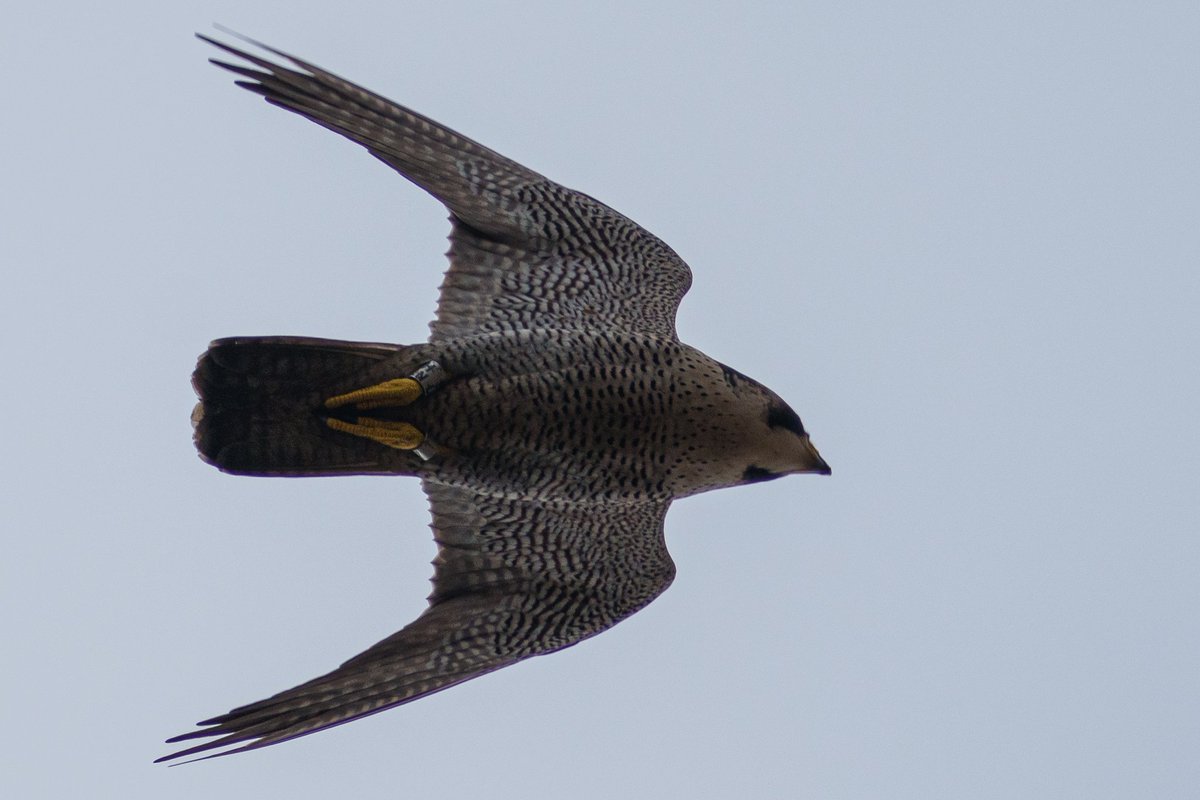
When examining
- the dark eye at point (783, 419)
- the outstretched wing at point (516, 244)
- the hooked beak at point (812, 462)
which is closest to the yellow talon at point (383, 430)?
the outstretched wing at point (516, 244)

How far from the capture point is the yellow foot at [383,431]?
346 inches

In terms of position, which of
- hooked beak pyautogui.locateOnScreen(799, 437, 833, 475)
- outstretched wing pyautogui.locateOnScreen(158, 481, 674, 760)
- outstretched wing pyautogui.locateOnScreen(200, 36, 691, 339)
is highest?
outstretched wing pyautogui.locateOnScreen(200, 36, 691, 339)

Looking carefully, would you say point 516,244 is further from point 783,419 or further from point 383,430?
point 783,419

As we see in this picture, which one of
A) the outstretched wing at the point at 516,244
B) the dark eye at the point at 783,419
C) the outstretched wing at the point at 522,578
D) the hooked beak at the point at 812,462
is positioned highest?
the outstretched wing at the point at 516,244

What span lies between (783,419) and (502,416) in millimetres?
1701

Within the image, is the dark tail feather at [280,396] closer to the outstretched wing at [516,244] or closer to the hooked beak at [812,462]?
the outstretched wing at [516,244]

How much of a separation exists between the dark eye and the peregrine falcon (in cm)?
2

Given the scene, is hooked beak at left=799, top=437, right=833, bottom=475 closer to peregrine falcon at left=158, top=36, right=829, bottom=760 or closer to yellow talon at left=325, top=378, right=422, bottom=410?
peregrine falcon at left=158, top=36, right=829, bottom=760

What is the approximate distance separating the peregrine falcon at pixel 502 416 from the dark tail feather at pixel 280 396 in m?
0.01

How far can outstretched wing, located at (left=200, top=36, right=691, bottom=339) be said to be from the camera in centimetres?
937

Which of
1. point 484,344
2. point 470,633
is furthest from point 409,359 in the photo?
point 470,633

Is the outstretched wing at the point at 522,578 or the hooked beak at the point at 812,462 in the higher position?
the hooked beak at the point at 812,462

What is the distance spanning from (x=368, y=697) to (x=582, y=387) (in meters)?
2.16

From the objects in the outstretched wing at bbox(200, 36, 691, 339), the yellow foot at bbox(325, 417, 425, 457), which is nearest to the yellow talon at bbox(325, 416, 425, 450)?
the yellow foot at bbox(325, 417, 425, 457)
